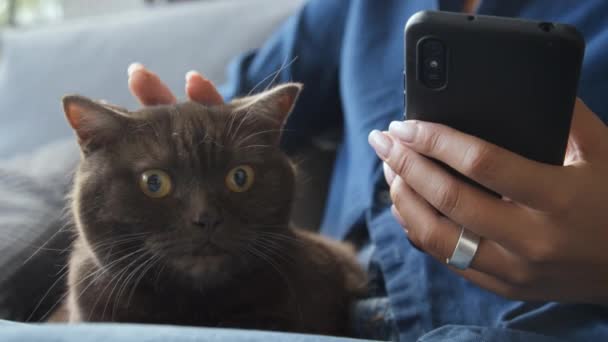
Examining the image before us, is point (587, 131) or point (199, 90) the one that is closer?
point (587, 131)

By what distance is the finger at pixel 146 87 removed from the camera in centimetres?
99

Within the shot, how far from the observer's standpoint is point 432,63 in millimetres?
703

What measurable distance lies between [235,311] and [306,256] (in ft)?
0.51

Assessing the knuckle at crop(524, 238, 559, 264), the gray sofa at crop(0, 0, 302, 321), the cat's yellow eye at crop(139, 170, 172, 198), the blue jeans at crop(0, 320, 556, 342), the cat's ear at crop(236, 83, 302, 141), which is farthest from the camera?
the gray sofa at crop(0, 0, 302, 321)

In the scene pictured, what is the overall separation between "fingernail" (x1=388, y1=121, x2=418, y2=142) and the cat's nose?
25cm

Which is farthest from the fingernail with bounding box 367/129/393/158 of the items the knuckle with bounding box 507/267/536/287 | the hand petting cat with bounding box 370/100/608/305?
the knuckle with bounding box 507/267/536/287

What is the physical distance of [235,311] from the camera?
2.64 feet

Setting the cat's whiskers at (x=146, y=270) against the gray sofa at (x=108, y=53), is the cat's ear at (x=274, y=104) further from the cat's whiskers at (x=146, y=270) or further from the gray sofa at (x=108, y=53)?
the gray sofa at (x=108, y=53)

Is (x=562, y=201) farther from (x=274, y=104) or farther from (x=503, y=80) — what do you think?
(x=274, y=104)

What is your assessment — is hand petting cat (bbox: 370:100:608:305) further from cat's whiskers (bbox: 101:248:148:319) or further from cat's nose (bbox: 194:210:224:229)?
cat's whiskers (bbox: 101:248:148:319)

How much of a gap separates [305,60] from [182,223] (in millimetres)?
637

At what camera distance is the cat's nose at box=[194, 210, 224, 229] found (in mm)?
742

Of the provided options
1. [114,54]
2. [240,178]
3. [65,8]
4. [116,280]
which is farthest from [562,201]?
[65,8]

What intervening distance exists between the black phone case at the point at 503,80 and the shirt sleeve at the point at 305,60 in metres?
0.58
